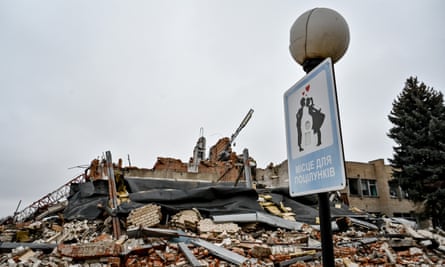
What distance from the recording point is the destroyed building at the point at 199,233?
573 cm

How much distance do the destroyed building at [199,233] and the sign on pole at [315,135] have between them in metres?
4.64

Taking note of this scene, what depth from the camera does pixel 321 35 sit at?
4.64 feet

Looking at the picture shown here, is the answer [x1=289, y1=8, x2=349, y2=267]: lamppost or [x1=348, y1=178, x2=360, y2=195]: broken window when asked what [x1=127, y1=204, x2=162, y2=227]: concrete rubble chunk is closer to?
[x1=289, y1=8, x2=349, y2=267]: lamppost

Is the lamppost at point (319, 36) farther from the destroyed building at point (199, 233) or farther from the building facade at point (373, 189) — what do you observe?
the building facade at point (373, 189)

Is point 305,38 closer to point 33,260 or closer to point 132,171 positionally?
point 33,260

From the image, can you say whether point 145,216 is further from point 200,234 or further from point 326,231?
point 326,231

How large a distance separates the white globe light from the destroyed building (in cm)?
487

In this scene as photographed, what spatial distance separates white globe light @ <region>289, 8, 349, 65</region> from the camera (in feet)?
4.64

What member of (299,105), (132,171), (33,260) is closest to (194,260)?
(33,260)

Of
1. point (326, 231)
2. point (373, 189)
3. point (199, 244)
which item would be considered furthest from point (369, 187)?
point (326, 231)

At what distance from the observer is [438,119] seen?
644 inches

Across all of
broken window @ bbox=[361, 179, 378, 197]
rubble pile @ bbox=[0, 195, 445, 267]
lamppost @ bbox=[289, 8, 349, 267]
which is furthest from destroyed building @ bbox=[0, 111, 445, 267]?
broken window @ bbox=[361, 179, 378, 197]

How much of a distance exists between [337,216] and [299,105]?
965cm

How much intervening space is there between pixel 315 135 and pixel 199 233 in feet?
22.8
